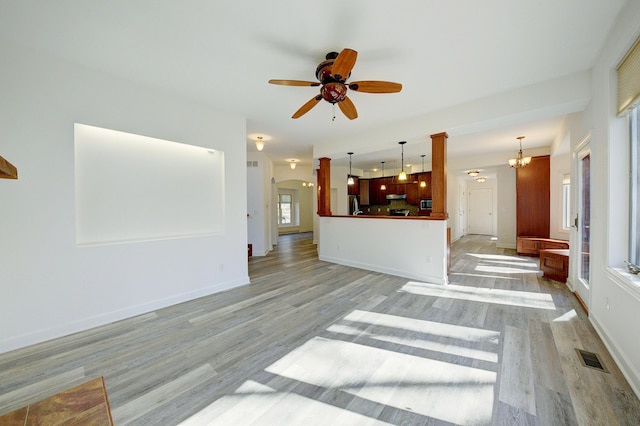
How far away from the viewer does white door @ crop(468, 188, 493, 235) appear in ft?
35.2

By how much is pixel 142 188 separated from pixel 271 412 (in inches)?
123

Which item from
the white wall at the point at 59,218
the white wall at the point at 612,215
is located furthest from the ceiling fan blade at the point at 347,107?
the white wall at the point at 59,218

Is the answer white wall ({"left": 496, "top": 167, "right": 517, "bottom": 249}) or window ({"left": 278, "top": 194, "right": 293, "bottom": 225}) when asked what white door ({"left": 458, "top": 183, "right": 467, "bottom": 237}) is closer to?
white wall ({"left": 496, "top": 167, "right": 517, "bottom": 249})

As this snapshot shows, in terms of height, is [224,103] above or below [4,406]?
above

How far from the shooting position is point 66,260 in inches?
103

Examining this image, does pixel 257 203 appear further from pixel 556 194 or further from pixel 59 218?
pixel 556 194

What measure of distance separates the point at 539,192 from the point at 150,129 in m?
8.42

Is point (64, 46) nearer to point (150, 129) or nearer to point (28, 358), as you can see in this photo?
point (150, 129)

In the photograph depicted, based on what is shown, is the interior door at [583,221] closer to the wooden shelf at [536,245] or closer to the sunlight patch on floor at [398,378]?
the wooden shelf at [536,245]

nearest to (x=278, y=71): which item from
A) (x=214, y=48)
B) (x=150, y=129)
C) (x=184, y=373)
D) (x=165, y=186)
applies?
(x=214, y=48)

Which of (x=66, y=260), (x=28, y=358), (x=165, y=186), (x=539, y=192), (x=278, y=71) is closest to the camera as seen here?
(x=28, y=358)

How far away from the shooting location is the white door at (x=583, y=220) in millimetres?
3350

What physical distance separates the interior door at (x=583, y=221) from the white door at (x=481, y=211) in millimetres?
7904

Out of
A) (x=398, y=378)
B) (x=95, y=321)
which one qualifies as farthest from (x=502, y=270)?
(x=95, y=321)
